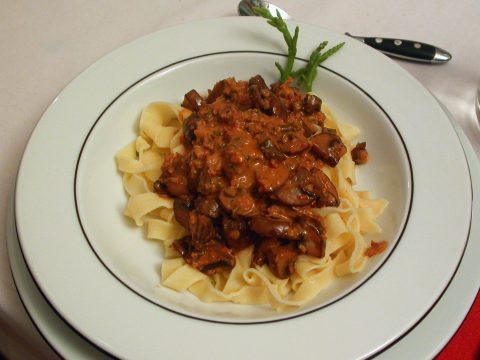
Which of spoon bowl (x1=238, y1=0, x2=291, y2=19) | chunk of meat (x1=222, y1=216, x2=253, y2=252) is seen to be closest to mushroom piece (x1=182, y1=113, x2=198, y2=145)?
chunk of meat (x1=222, y1=216, x2=253, y2=252)

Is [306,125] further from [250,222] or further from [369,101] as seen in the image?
[250,222]

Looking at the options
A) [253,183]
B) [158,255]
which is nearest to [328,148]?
[253,183]

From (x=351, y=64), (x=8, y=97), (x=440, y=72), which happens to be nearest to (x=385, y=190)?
(x=351, y=64)

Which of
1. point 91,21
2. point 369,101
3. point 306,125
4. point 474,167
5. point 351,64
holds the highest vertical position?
point 91,21

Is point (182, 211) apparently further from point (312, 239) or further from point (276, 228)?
point (312, 239)

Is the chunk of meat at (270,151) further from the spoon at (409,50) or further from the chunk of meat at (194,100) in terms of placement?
the spoon at (409,50)

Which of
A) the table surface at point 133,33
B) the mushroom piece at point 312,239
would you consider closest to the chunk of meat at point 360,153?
the table surface at point 133,33

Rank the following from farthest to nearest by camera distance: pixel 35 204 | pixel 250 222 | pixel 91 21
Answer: pixel 91 21 → pixel 250 222 → pixel 35 204
